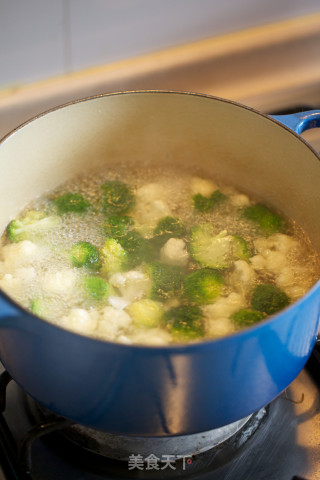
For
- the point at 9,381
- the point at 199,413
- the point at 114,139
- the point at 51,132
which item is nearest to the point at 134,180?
the point at 114,139

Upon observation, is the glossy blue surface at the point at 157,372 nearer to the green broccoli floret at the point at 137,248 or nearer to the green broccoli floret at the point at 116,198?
the green broccoli floret at the point at 137,248

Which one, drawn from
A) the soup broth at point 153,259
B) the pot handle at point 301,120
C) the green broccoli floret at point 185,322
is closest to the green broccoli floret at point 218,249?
the soup broth at point 153,259

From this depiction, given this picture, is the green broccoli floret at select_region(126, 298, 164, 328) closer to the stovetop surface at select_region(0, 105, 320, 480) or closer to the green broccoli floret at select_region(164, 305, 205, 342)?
the green broccoli floret at select_region(164, 305, 205, 342)

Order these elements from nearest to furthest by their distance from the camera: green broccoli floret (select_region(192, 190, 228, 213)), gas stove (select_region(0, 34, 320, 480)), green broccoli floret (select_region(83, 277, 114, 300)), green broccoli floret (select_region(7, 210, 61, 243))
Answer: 1. gas stove (select_region(0, 34, 320, 480))
2. green broccoli floret (select_region(83, 277, 114, 300))
3. green broccoli floret (select_region(7, 210, 61, 243))
4. green broccoli floret (select_region(192, 190, 228, 213))

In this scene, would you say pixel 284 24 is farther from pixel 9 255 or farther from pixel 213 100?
pixel 9 255

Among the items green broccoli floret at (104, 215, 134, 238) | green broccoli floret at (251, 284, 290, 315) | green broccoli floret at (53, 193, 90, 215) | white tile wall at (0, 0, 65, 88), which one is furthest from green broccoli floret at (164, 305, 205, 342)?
white tile wall at (0, 0, 65, 88)

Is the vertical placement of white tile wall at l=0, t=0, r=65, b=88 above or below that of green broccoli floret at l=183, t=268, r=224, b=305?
above
